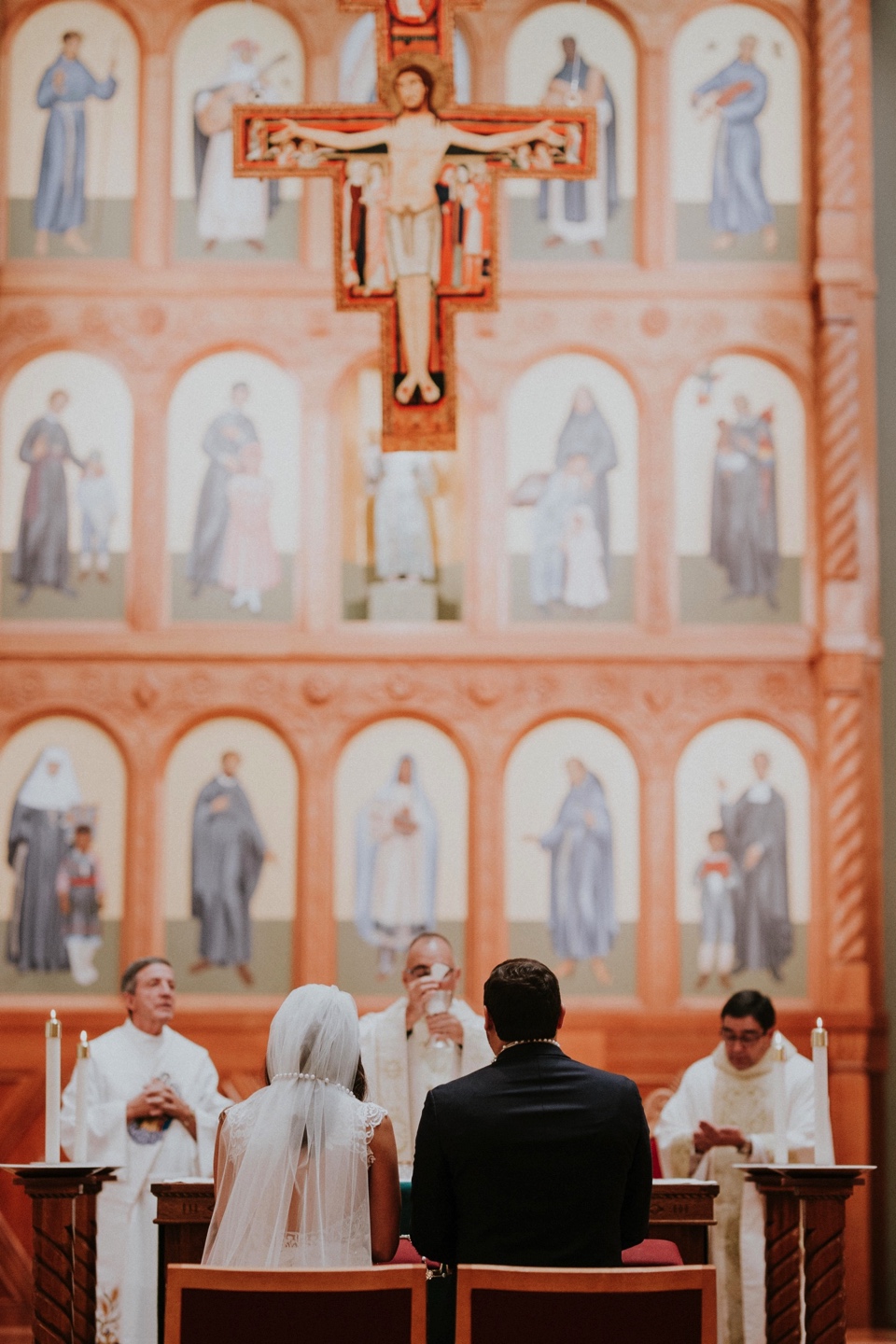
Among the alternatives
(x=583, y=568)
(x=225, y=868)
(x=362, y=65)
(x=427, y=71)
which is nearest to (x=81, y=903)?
(x=225, y=868)

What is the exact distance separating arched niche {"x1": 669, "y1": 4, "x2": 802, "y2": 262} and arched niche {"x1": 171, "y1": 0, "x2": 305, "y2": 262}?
85.7 inches

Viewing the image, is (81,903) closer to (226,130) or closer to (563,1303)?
(226,130)

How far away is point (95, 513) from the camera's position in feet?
30.5

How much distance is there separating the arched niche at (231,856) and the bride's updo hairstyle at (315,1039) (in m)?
4.99

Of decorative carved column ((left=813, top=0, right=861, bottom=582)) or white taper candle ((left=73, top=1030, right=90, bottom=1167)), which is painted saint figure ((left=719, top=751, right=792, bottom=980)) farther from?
white taper candle ((left=73, top=1030, right=90, bottom=1167))

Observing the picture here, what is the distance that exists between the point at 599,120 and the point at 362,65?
1.38 meters

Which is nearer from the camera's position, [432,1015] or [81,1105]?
[81,1105]

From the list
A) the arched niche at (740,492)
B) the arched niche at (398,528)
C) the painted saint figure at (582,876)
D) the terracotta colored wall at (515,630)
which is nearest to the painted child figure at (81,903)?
the terracotta colored wall at (515,630)

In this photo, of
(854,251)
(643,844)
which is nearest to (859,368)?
(854,251)

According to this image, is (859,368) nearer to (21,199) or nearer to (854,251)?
(854,251)

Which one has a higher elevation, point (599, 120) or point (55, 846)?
point (599, 120)

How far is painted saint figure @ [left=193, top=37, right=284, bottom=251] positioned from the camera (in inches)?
373

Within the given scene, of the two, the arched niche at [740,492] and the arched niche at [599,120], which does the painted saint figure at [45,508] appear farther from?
the arched niche at [740,492]

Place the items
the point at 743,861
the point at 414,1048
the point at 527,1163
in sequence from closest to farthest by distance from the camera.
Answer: the point at 527,1163, the point at 414,1048, the point at 743,861
